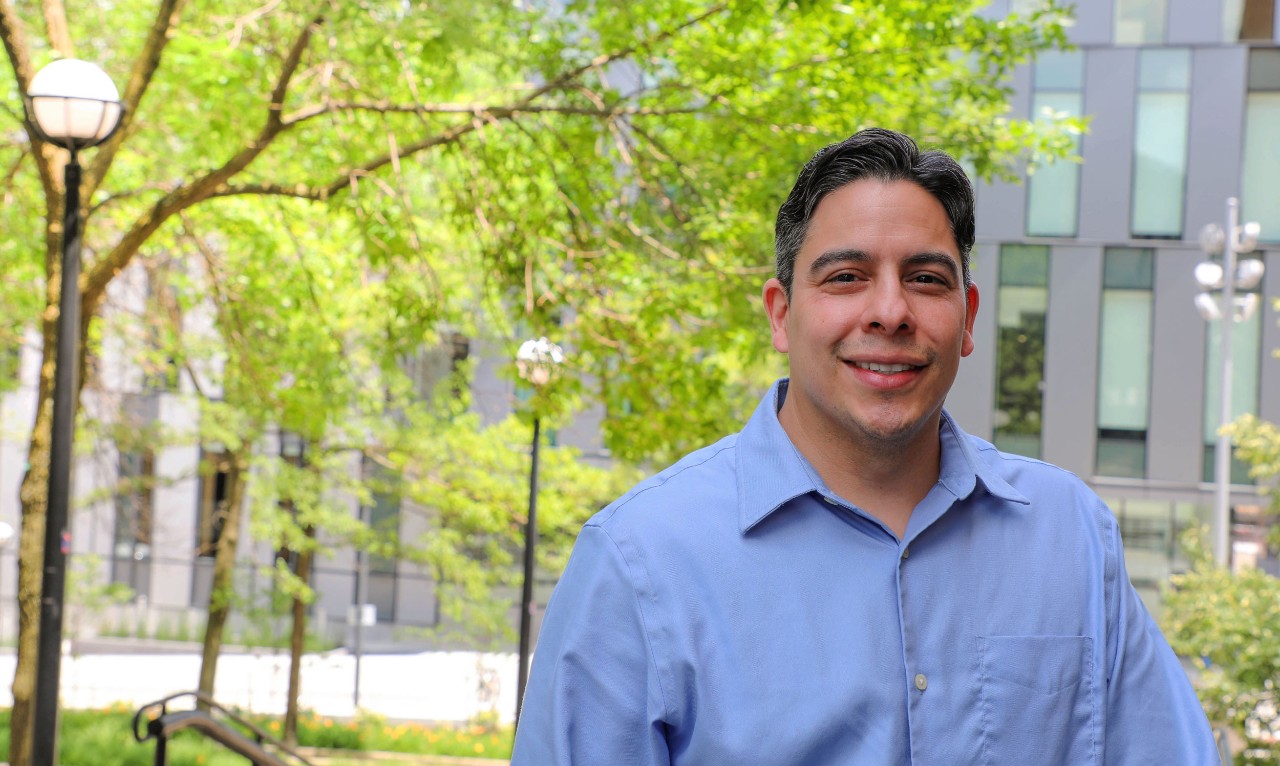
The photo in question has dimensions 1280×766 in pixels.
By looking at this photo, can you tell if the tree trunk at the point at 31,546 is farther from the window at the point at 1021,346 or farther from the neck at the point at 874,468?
the window at the point at 1021,346

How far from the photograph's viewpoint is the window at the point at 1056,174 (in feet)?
78.4

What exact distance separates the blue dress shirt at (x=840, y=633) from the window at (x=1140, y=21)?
24043 mm

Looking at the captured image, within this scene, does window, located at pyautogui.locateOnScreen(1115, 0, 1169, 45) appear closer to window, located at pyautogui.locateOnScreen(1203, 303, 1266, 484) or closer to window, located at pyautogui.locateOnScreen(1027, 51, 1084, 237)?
window, located at pyautogui.locateOnScreen(1027, 51, 1084, 237)

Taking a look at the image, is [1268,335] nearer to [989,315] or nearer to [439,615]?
[989,315]

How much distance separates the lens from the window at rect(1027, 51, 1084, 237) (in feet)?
78.4

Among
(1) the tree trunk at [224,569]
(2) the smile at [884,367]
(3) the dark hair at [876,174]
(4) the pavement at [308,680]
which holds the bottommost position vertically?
(4) the pavement at [308,680]

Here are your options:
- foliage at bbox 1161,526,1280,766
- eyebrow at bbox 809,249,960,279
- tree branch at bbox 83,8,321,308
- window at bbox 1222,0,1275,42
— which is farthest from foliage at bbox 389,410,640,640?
eyebrow at bbox 809,249,960,279

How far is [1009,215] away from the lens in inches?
963

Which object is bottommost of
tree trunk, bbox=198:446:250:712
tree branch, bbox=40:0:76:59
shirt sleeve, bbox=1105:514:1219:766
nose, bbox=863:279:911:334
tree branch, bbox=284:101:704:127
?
tree trunk, bbox=198:446:250:712

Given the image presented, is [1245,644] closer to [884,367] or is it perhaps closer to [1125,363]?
[884,367]

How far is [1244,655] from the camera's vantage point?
900 centimetres

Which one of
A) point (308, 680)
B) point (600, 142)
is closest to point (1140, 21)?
point (600, 142)

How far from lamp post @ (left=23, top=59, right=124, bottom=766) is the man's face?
6.18m

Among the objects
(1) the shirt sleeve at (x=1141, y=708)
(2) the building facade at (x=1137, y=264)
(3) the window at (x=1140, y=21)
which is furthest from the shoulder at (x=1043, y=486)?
(3) the window at (x=1140, y=21)
